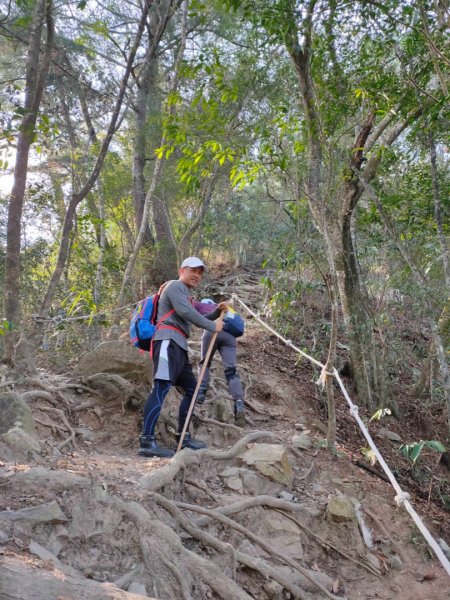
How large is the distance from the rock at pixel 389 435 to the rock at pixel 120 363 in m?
3.65

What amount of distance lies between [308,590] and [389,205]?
6.08m

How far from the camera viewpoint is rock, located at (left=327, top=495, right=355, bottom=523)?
156 inches

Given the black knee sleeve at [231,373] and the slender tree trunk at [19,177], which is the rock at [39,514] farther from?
the black knee sleeve at [231,373]

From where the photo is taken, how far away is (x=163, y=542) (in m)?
2.66

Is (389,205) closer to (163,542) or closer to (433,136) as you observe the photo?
(433,136)

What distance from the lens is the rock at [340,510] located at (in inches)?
156

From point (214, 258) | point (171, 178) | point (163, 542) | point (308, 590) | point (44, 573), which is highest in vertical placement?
point (171, 178)

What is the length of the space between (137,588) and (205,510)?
100 cm

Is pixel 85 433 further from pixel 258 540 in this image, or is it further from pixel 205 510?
pixel 258 540

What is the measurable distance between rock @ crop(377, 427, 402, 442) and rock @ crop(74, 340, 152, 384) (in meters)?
3.65

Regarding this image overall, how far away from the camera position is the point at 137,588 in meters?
2.34

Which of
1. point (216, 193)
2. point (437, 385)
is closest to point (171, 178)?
point (216, 193)

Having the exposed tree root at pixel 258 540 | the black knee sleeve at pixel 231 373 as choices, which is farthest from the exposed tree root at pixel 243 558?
the black knee sleeve at pixel 231 373

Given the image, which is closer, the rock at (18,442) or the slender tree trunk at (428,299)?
the rock at (18,442)
